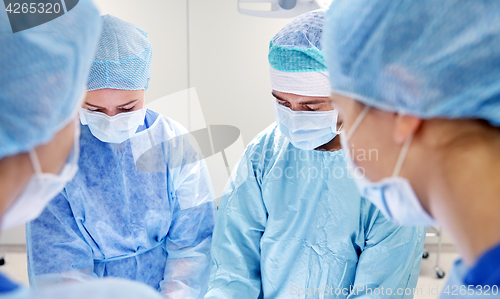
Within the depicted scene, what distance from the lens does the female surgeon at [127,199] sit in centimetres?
132

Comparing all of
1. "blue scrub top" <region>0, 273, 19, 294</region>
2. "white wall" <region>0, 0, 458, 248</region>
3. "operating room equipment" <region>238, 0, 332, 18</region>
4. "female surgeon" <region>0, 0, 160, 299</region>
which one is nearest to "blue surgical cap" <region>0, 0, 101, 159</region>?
"female surgeon" <region>0, 0, 160, 299</region>

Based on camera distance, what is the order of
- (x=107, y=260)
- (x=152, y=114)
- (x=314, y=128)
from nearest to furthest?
(x=314, y=128), (x=107, y=260), (x=152, y=114)

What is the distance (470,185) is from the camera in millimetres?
545

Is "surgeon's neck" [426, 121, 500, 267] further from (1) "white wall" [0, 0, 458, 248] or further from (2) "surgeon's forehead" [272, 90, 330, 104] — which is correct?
(1) "white wall" [0, 0, 458, 248]

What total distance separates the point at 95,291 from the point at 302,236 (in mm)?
889

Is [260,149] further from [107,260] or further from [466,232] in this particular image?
[466,232]

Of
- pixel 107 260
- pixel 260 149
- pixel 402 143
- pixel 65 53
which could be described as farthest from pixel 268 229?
pixel 65 53

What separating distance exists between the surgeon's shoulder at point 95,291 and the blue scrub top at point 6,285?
21mm

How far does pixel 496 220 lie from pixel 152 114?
126 centimetres

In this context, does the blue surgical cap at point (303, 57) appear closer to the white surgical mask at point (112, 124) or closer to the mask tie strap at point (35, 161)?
the white surgical mask at point (112, 124)

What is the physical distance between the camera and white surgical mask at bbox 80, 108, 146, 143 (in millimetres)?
1316

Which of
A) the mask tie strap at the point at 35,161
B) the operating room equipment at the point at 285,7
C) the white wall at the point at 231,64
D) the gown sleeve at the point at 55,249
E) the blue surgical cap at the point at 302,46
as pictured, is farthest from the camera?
the white wall at the point at 231,64

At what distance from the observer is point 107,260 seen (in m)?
1.39

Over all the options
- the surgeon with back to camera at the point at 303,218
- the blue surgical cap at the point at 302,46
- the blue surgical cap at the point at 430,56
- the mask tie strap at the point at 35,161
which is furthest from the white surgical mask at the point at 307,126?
the mask tie strap at the point at 35,161
